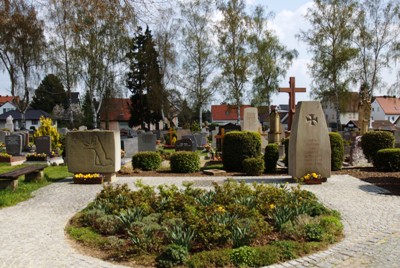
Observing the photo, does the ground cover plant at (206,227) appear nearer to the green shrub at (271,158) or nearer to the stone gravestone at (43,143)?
the green shrub at (271,158)

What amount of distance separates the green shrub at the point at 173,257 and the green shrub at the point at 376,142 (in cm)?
1329

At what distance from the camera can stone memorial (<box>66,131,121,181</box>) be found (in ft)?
44.1

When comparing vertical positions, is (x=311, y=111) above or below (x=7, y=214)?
above

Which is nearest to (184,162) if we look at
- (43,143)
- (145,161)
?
(145,161)

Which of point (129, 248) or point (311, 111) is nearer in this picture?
point (129, 248)

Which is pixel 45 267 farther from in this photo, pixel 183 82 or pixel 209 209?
pixel 183 82

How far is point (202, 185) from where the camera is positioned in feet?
42.0

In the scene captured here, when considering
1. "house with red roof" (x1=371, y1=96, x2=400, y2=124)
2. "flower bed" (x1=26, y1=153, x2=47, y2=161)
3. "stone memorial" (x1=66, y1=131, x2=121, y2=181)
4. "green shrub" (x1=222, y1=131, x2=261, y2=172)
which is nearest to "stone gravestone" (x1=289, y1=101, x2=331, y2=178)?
"green shrub" (x1=222, y1=131, x2=261, y2=172)

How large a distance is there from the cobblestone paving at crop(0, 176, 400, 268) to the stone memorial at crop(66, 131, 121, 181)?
33.3 inches

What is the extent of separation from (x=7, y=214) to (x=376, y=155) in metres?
12.5

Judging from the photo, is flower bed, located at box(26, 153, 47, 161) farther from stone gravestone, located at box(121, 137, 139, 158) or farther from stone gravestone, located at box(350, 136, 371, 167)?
stone gravestone, located at box(350, 136, 371, 167)

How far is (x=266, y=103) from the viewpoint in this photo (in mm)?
44281

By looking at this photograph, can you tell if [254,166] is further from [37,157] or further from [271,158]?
[37,157]

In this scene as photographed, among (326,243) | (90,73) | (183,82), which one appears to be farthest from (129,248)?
(183,82)
